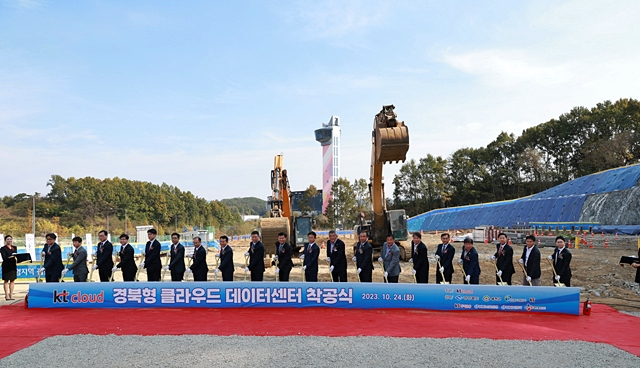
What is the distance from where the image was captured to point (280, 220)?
647 inches

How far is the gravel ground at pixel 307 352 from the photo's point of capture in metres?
5.37

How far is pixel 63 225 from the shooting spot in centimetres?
4450

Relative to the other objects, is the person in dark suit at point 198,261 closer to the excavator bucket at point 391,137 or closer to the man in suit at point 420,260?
the man in suit at point 420,260

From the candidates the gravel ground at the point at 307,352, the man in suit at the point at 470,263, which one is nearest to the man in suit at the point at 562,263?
the man in suit at the point at 470,263

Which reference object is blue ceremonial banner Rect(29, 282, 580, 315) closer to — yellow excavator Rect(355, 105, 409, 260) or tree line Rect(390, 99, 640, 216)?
yellow excavator Rect(355, 105, 409, 260)

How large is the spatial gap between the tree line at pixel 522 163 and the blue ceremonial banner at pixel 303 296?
43327 mm

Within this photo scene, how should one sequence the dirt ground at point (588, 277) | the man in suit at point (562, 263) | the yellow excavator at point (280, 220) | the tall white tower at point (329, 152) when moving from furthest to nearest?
the tall white tower at point (329, 152) → the yellow excavator at point (280, 220) → the dirt ground at point (588, 277) → the man in suit at point (562, 263)

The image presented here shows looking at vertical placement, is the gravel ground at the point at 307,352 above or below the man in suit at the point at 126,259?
below

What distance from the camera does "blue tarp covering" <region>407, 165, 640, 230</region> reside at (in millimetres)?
32125

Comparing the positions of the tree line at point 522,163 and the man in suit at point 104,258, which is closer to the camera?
the man in suit at point 104,258

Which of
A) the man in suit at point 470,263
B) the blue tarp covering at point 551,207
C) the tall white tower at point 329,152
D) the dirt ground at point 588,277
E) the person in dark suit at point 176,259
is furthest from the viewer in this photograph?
the tall white tower at point 329,152

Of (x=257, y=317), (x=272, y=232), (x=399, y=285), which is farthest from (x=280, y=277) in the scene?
(x=272, y=232)

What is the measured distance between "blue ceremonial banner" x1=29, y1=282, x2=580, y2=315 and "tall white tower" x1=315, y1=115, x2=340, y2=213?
228 feet

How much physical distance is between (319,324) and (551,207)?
3372 cm
